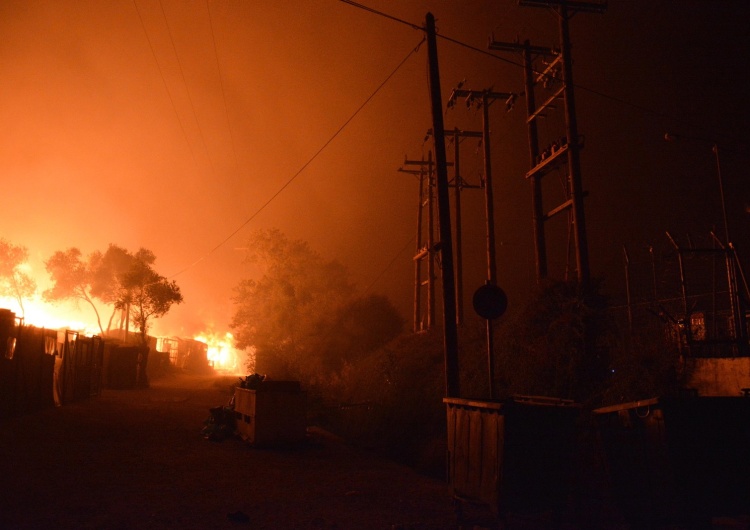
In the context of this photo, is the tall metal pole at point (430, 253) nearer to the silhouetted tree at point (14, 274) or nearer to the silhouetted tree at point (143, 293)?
the silhouetted tree at point (143, 293)

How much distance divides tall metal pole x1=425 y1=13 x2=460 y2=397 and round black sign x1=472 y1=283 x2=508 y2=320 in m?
1.54

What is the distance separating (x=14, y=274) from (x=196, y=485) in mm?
54804

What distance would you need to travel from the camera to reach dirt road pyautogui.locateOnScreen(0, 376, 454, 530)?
6180 millimetres

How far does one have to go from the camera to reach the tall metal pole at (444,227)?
1011 cm

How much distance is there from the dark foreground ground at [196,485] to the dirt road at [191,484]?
0.05 ft

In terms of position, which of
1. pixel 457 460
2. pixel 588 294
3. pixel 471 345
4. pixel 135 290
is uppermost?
pixel 135 290

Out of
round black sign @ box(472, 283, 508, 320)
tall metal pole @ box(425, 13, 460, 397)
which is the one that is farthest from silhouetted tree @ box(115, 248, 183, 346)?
round black sign @ box(472, 283, 508, 320)

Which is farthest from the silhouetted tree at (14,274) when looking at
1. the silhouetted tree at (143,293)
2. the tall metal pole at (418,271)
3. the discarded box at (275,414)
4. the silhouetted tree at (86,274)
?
the discarded box at (275,414)

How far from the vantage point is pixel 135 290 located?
36.3 m

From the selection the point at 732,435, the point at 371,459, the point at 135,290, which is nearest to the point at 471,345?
the point at 371,459

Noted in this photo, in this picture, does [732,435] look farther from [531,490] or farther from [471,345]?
[471,345]

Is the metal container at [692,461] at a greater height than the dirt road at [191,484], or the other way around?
the metal container at [692,461]

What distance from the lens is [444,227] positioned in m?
10.9

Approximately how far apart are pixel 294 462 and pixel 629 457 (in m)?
6.29
